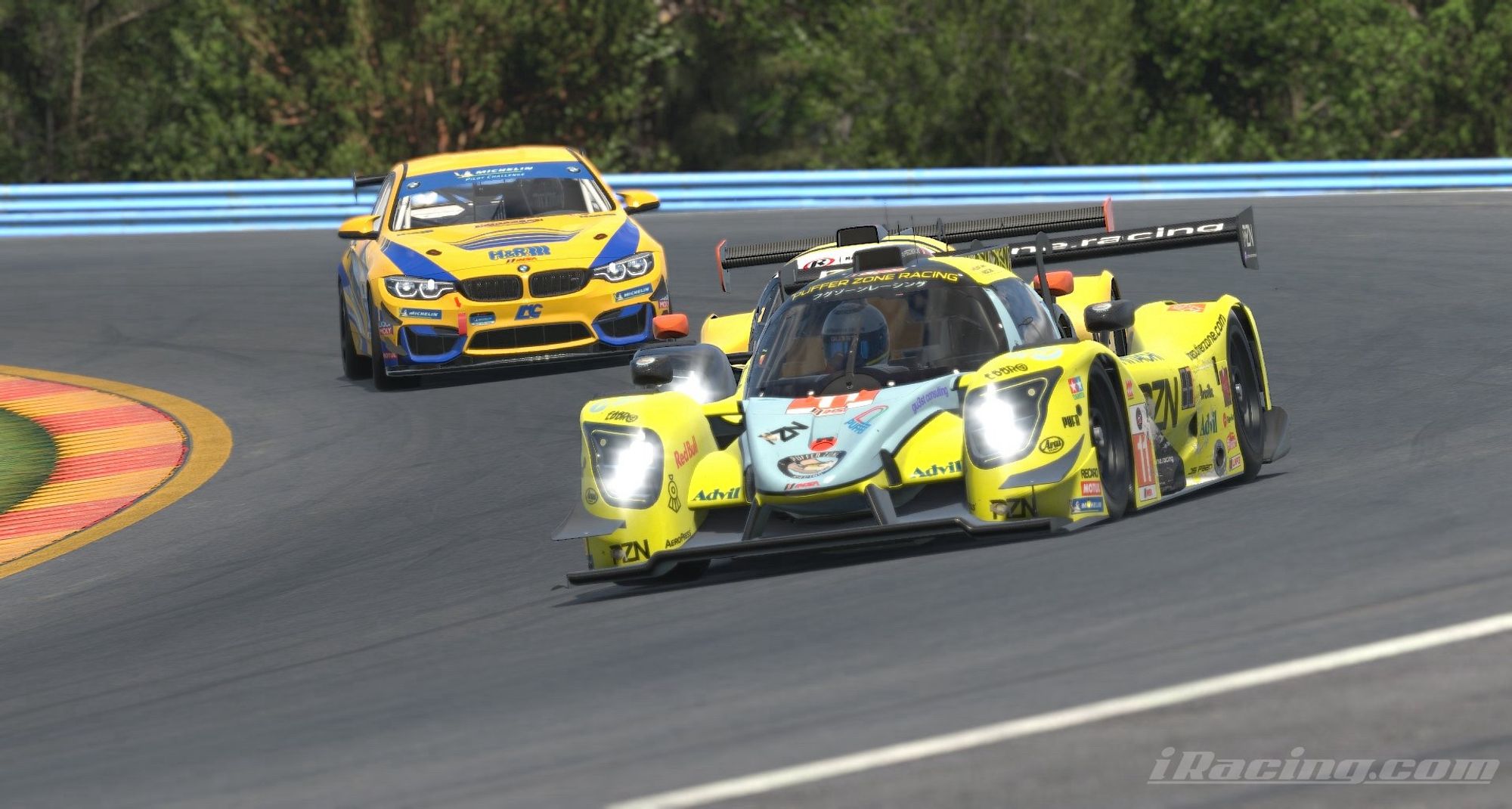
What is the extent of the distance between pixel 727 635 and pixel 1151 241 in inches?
192

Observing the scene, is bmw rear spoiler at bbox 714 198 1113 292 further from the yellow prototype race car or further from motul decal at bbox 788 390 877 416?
motul decal at bbox 788 390 877 416

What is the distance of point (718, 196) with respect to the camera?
2631cm

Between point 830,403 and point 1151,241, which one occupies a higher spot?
point 1151,241

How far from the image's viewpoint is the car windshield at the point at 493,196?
1568 cm

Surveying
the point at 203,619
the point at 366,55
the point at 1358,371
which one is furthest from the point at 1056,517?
→ the point at 366,55

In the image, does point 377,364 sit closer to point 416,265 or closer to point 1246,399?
point 416,265

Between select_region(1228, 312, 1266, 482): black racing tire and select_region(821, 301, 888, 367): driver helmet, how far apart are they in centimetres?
185

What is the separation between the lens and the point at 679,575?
27.0 feet

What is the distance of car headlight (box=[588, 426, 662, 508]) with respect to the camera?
321 inches

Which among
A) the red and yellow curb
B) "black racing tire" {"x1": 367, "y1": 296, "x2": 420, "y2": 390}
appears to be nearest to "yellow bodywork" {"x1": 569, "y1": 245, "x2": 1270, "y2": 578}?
the red and yellow curb

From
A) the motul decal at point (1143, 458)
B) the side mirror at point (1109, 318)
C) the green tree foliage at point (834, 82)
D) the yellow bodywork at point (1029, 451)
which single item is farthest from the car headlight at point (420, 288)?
the green tree foliage at point (834, 82)

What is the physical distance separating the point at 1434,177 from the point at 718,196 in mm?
8618

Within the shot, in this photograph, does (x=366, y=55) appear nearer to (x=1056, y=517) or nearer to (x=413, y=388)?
(x=413, y=388)

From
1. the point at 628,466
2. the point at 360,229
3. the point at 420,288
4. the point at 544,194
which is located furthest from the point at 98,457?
the point at 628,466
